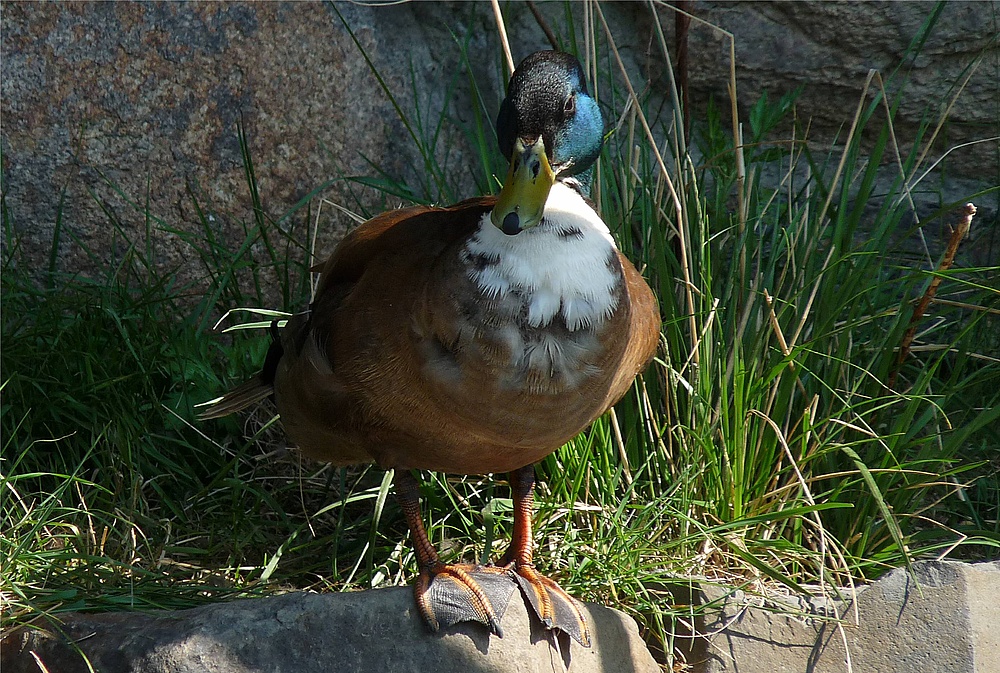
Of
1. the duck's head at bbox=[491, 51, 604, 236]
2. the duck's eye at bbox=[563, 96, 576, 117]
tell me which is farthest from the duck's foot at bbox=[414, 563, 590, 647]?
the duck's eye at bbox=[563, 96, 576, 117]

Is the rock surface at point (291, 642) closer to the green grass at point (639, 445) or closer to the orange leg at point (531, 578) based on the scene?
the orange leg at point (531, 578)

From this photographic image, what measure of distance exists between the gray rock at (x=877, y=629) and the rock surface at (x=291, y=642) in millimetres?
456

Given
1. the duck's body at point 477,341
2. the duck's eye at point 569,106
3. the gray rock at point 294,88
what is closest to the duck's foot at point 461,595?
the duck's body at point 477,341

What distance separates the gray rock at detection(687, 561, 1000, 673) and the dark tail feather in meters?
1.38

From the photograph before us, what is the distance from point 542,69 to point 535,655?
1.35 metres

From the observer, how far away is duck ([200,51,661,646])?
87.9 inches

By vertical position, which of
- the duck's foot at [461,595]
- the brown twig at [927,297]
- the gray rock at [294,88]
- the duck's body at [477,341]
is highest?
the gray rock at [294,88]

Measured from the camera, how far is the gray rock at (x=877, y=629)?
8.86ft

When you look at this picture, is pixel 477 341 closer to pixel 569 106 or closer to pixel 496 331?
pixel 496 331

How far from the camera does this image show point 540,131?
7.32 feet

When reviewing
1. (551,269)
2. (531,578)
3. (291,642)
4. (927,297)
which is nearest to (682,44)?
(927,297)

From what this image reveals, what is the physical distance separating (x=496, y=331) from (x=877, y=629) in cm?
136

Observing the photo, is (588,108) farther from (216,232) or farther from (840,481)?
(216,232)

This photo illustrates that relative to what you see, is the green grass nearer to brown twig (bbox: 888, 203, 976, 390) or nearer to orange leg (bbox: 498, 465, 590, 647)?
brown twig (bbox: 888, 203, 976, 390)
